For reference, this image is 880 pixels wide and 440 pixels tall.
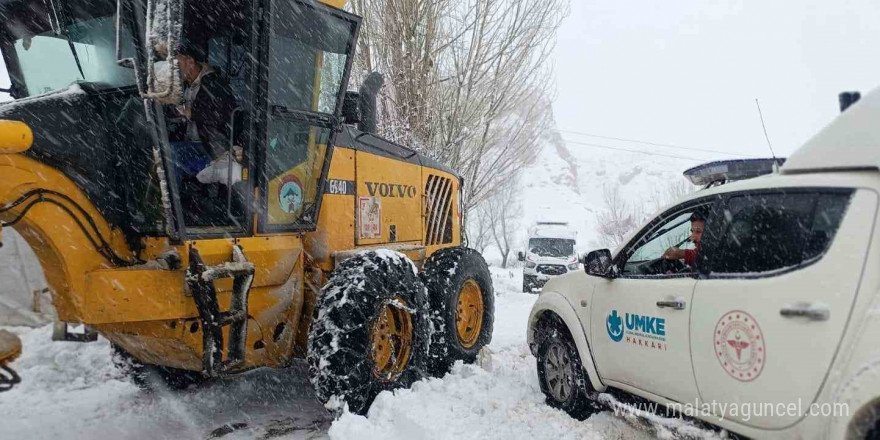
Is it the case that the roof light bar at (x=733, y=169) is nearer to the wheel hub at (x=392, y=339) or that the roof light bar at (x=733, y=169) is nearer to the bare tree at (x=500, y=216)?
the wheel hub at (x=392, y=339)

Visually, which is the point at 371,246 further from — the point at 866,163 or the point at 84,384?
the point at 866,163

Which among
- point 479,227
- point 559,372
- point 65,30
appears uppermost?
point 65,30

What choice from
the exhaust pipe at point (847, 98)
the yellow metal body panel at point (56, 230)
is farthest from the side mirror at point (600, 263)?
the yellow metal body panel at point (56, 230)

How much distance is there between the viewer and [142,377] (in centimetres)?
525

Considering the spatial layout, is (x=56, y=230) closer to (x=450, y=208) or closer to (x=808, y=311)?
(x=808, y=311)

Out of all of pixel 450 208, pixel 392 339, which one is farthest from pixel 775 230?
pixel 450 208

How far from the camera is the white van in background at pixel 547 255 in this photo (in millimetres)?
19297

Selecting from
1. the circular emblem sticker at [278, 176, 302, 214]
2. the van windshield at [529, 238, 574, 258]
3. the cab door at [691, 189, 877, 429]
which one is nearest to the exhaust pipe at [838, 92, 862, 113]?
the cab door at [691, 189, 877, 429]

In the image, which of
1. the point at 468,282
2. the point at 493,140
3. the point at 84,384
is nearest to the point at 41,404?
the point at 84,384

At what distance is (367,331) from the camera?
432 cm

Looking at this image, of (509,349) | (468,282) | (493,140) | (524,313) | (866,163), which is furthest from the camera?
(493,140)

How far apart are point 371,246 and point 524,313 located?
680 cm

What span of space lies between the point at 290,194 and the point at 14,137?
1909 mm

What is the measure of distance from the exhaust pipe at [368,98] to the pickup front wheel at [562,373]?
7.99 ft
